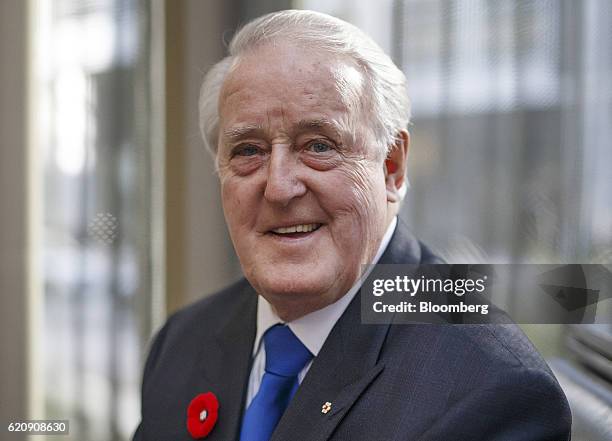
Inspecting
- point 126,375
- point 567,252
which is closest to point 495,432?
point 567,252

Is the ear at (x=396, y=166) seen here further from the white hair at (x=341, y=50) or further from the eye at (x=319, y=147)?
the eye at (x=319, y=147)

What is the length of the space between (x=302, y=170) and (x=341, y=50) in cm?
17

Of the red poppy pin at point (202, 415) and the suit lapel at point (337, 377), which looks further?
the red poppy pin at point (202, 415)

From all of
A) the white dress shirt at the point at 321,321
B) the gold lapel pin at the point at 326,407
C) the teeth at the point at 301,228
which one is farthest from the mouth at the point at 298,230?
the gold lapel pin at the point at 326,407

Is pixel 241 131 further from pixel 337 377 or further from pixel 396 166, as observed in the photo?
pixel 337 377

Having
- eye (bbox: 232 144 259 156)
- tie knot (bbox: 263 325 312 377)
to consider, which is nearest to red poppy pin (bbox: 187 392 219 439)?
tie knot (bbox: 263 325 312 377)

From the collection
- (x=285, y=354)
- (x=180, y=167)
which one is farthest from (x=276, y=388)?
(x=180, y=167)

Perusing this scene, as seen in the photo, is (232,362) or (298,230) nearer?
(298,230)

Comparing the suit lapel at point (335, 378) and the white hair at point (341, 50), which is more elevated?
the white hair at point (341, 50)

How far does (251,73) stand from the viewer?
0.91 m

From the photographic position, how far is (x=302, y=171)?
892mm

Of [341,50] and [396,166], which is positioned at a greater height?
[341,50]

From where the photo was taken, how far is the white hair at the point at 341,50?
2.98ft

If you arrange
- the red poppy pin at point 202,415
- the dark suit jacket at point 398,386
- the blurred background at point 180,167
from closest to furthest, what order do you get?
the dark suit jacket at point 398,386, the red poppy pin at point 202,415, the blurred background at point 180,167
